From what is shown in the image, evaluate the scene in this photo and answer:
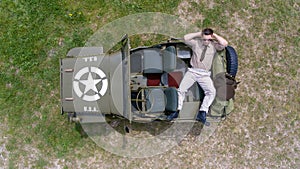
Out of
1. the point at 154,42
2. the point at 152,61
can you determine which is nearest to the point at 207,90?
the point at 152,61

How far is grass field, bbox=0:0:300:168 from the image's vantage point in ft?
23.4

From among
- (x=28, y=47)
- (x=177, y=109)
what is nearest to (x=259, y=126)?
(x=177, y=109)

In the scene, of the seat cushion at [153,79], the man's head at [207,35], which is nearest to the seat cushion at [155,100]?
the seat cushion at [153,79]

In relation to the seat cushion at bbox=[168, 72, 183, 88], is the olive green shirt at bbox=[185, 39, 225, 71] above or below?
above

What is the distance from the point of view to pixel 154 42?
7.48 m

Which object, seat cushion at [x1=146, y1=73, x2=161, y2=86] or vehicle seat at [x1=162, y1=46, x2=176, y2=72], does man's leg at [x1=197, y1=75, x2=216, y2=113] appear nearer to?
vehicle seat at [x1=162, y1=46, x2=176, y2=72]

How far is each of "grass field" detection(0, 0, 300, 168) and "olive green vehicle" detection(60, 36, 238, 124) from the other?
976 mm

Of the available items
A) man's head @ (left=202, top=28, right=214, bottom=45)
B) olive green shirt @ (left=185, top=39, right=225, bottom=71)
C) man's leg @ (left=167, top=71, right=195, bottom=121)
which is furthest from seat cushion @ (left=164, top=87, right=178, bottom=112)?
man's head @ (left=202, top=28, right=214, bottom=45)

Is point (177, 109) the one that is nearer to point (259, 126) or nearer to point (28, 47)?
point (259, 126)

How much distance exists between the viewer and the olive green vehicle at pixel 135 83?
19.9ft

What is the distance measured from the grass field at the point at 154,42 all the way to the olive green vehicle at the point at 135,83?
98 centimetres

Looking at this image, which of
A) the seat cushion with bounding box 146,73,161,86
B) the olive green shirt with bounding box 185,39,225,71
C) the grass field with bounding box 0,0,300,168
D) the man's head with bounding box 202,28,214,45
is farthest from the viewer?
the grass field with bounding box 0,0,300,168

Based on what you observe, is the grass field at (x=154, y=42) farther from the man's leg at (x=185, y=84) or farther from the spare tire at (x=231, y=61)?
the man's leg at (x=185, y=84)

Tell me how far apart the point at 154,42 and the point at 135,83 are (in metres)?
1.43
